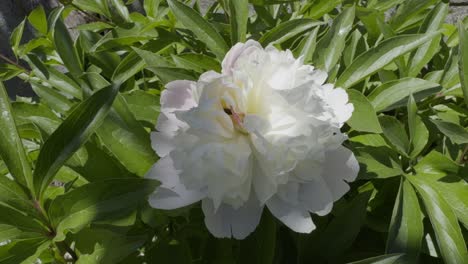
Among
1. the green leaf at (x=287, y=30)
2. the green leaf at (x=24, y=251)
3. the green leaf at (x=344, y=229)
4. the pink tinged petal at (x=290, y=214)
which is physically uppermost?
the green leaf at (x=287, y=30)

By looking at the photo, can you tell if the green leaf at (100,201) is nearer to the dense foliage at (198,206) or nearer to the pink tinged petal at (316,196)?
the dense foliage at (198,206)

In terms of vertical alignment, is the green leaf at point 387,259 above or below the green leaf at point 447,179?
above

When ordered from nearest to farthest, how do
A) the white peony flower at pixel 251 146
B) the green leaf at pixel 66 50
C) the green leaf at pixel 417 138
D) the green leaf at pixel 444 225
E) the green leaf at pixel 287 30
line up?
the white peony flower at pixel 251 146 < the green leaf at pixel 444 225 < the green leaf at pixel 417 138 < the green leaf at pixel 287 30 < the green leaf at pixel 66 50

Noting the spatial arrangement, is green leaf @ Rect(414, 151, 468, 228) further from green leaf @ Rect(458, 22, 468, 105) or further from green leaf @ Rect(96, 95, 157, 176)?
green leaf @ Rect(96, 95, 157, 176)

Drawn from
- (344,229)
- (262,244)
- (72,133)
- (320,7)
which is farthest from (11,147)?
(320,7)

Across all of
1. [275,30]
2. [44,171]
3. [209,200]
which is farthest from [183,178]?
[275,30]

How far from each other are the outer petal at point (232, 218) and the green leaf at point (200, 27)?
32 cm

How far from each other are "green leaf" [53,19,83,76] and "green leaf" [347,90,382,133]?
0.54m

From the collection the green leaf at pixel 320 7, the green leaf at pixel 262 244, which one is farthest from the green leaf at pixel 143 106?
the green leaf at pixel 320 7

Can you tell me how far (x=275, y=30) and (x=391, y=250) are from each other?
40 cm

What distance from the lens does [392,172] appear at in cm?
73

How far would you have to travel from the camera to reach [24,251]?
590mm

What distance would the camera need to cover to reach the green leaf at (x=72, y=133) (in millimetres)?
571

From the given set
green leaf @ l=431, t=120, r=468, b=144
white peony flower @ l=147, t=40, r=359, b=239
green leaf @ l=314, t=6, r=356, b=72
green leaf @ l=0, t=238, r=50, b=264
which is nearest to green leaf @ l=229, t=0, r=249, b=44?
green leaf @ l=314, t=6, r=356, b=72
